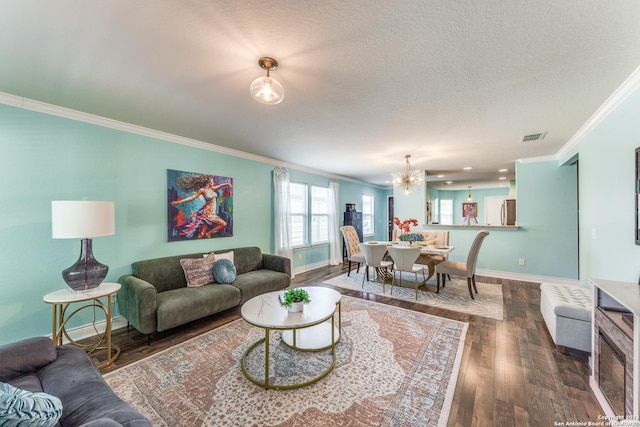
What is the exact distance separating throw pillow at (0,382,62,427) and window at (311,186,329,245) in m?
5.06

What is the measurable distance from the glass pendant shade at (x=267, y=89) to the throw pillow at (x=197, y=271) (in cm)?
243

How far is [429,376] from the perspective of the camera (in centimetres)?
197

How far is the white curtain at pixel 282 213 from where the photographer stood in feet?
15.9

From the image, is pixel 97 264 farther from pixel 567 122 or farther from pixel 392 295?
pixel 567 122

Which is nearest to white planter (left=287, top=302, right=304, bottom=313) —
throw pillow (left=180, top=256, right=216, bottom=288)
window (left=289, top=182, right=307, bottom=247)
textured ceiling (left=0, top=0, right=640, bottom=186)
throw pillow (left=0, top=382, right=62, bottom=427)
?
throw pillow (left=0, top=382, right=62, bottom=427)

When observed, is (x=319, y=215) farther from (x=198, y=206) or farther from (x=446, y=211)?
(x=446, y=211)

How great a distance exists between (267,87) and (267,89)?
0.04ft

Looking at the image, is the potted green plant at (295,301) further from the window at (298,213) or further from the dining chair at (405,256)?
the window at (298,213)

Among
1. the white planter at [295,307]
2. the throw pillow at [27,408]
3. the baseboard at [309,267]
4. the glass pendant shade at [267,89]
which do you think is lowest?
the baseboard at [309,267]

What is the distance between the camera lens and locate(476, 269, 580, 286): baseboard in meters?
4.45

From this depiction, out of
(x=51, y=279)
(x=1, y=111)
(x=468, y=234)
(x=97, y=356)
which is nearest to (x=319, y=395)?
(x=97, y=356)

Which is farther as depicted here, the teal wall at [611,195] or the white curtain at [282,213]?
the white curtain at [282,213]

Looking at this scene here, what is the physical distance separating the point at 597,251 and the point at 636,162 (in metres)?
1.29

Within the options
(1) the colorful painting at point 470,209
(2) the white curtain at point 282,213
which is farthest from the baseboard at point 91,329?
(1) the colorful painting at point 470,209
